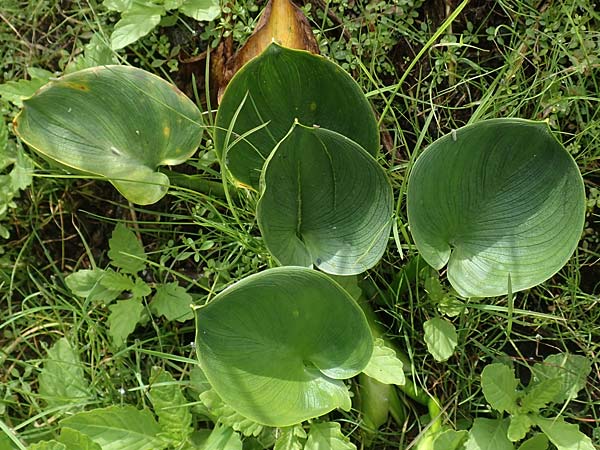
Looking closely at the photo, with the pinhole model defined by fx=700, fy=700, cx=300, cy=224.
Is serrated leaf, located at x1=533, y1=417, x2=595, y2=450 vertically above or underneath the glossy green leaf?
underneath

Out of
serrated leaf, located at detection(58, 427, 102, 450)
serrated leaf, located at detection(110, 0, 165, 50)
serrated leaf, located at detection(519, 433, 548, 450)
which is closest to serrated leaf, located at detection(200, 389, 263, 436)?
serrated leaf, located at detection(58, 427, 102, 450)

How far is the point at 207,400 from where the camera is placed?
961mm

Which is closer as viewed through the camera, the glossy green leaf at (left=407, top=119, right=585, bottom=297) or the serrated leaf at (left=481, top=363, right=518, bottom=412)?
the glossy green leaf at (left=407, top=119, right=585, bottom=297)

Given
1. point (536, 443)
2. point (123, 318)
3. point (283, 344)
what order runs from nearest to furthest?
1. point (283, 344)
2. point (536, 443)
3. point (123, 318)

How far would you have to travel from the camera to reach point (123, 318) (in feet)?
3.61

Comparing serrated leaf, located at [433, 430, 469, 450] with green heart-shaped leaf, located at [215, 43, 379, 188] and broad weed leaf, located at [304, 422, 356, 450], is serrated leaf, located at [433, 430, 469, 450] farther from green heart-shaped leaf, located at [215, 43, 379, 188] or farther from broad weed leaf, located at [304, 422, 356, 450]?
green heart-shaped leaf, located at [215, 43, 379, 188]

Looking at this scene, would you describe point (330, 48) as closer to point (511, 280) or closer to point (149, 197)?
point (149, 197)

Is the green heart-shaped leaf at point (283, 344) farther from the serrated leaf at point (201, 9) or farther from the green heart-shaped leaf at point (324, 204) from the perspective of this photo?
the serrated leaf at point (201, 9)

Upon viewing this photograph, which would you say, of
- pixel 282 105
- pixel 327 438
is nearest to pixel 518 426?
pixel 327 438

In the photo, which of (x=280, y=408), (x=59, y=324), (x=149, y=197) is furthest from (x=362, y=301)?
(x=59, y=324)

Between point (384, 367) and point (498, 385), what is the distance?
0.17 m

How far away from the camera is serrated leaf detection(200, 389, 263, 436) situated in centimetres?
95

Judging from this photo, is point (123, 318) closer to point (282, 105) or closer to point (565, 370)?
point (282, 105)

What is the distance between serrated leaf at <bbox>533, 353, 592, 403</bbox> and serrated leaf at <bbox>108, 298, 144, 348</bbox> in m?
0.61
